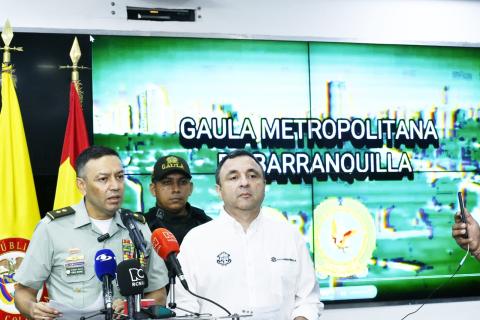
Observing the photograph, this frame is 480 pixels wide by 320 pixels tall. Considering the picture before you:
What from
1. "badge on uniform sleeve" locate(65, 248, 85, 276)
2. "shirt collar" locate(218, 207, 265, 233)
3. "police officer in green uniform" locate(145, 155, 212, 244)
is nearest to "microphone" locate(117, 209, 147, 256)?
"badge on uniform sleeve" locate(65, 248, 85, 276)

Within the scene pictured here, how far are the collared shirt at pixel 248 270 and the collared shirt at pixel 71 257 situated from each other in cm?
20

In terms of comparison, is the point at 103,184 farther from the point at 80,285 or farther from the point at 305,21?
the point at 305,21

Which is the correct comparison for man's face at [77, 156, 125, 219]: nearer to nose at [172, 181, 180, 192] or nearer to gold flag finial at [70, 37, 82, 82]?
nose at [172, 181, 180, 192]

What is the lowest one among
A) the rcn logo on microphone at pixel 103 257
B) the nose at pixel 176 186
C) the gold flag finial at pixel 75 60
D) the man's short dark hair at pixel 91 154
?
the rcn logo on microphone at pixel 103 257

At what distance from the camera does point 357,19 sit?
5750mm

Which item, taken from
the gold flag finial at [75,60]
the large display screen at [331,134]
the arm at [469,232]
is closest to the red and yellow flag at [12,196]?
the gold flag finial at [75,60]

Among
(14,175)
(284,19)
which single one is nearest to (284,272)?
(14,175)

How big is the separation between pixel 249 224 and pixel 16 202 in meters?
1.99

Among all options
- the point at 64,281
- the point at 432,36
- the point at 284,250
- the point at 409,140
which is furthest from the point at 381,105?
the point at 64,281

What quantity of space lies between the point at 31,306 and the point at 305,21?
11.0ft

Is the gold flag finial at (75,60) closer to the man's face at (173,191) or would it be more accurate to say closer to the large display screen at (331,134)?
the large display screen at (331,134)

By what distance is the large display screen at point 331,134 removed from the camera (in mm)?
5234

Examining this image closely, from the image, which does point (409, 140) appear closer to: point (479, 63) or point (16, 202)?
point (479, 63)

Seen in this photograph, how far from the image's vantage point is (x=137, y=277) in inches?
95.2
